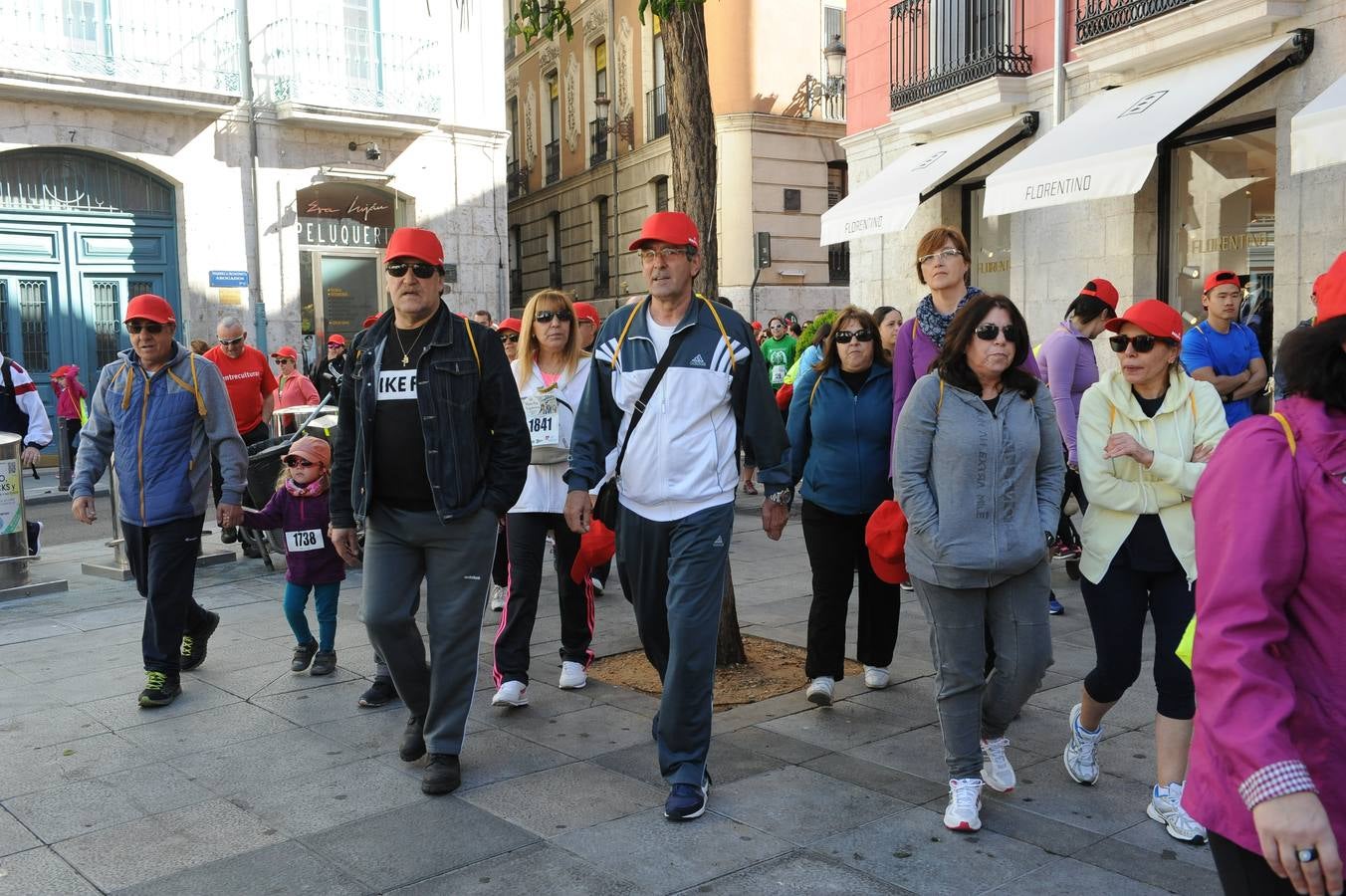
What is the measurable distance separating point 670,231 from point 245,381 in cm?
632

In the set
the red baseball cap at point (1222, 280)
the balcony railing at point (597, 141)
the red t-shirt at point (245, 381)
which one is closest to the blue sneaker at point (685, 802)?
the red baseball cap at point (1222, 280)

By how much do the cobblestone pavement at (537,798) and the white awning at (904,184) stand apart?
30.5ft

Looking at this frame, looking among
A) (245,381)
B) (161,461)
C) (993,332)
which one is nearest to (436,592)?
(161,461)

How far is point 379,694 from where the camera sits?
18.0 feet

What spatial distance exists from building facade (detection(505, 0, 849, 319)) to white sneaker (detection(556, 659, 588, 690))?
16873 mm

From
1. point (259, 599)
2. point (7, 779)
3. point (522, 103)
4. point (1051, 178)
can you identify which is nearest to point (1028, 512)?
point (7, 779)

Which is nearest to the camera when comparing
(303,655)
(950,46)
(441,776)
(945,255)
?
(441,776)

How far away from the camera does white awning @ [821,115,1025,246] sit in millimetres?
14602

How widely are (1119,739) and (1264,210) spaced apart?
872 centimetres

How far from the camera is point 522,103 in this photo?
3431cm

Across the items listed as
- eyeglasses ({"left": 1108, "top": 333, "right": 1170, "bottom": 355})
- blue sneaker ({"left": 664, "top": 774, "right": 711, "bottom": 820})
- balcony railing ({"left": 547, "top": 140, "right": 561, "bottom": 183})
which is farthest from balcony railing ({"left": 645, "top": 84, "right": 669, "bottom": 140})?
blue sneaker ({"left": 664, "top": 774, "right": 711, "bottom": 820})

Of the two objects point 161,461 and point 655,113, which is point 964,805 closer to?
point 161,461

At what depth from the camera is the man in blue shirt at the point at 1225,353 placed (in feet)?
24.8

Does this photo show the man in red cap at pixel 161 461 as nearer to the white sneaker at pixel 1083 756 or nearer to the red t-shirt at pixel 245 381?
the red t-shirt at pixel 245 381
